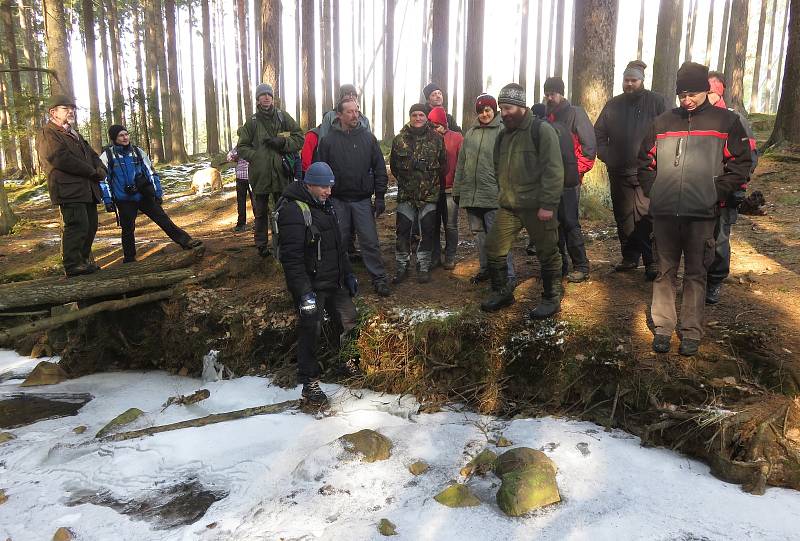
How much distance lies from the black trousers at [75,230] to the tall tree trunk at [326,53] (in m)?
25.4

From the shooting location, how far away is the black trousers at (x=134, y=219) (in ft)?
23.8

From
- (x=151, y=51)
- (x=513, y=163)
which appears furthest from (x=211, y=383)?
(x=151, y=51)

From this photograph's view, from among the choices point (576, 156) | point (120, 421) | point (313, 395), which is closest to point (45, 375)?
point (120, 421)

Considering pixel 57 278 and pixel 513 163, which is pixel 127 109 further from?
pixel 513 163

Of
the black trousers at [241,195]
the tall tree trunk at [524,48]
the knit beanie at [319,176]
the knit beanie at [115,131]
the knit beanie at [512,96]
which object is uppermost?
the tall tree trunk at [524,48]

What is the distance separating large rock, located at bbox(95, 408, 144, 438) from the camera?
5.10 metres

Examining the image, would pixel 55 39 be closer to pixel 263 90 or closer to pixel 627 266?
pixel 263 90

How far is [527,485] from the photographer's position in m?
3.39

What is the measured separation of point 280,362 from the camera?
20.4 ft

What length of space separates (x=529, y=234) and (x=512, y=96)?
1342 millimetres

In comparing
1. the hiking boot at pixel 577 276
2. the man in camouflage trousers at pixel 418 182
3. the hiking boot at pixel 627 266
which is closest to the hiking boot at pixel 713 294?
the hiking boot at pixel 627 266

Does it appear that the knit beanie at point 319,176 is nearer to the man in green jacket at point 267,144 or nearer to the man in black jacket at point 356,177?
the man in black jacket at point 356,177

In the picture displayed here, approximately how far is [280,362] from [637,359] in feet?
13.1

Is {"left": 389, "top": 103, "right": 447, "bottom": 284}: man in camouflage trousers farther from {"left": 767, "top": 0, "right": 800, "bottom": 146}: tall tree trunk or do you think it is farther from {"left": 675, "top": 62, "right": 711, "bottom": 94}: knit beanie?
{"left": 767, "top": 0, "right": 800, "bottom": 146}: tall tree trunk
